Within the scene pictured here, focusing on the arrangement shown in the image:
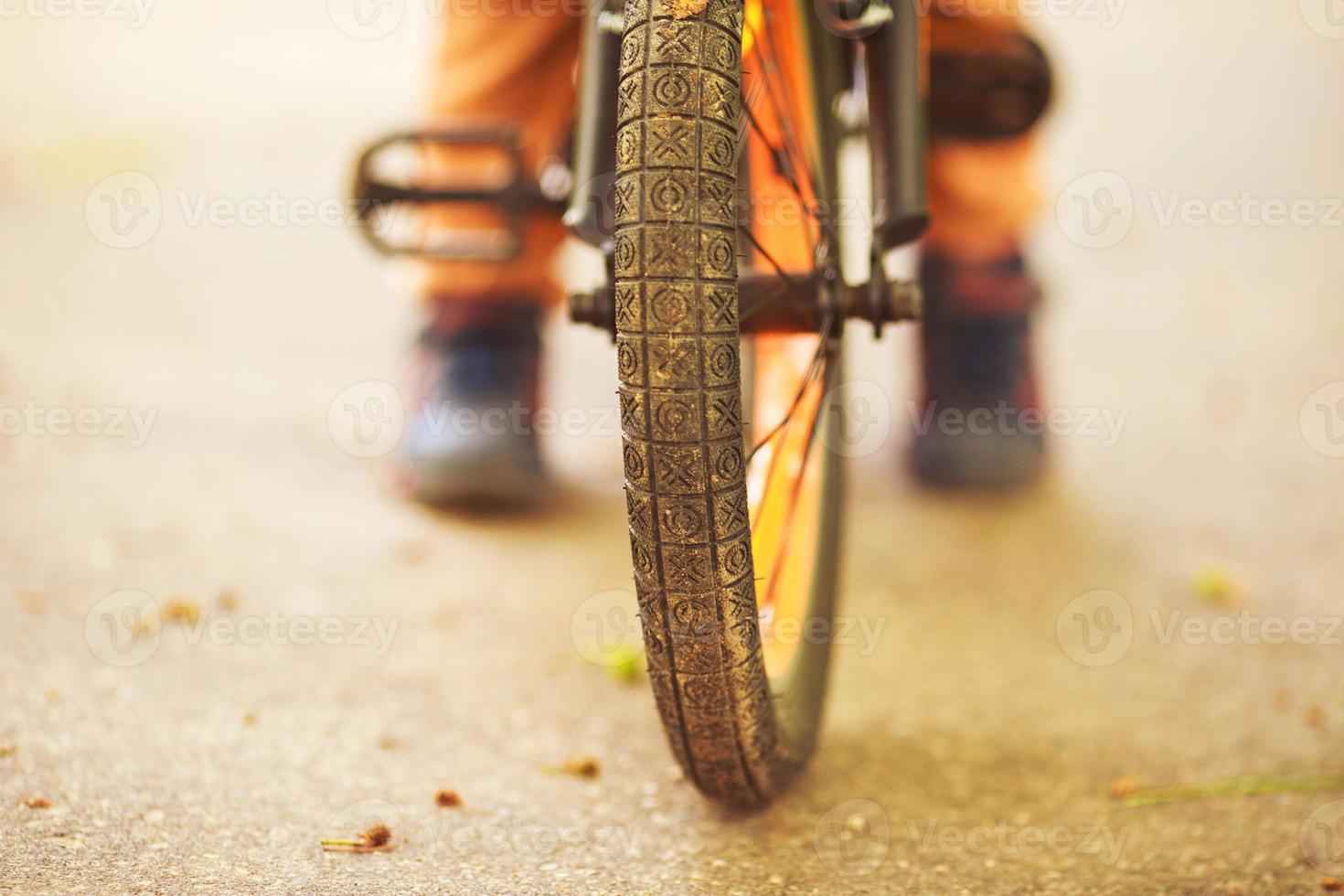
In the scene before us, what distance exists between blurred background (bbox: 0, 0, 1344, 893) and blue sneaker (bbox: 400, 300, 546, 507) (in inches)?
2.7

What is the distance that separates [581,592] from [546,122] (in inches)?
31.2

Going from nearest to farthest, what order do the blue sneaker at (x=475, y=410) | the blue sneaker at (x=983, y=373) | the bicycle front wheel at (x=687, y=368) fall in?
the bicycle front wheel at (x=687, y=368) → the blue sneaker at (x=475, y=410) → the blue sneaker at (x=983, y=373)

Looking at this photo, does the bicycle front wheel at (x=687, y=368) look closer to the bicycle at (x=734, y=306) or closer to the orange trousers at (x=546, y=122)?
the bicycle at (x=734, y=306)

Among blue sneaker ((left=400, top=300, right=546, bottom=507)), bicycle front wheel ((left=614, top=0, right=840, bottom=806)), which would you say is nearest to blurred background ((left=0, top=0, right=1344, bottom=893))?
blue sneaker ((left=400, top=300, right=546, bottom=507))

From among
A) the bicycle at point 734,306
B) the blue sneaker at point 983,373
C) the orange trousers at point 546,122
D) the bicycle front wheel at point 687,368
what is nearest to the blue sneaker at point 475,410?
the orange trousers at point 546,122

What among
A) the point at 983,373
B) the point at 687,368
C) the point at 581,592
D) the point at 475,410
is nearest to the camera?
the point at 687,368

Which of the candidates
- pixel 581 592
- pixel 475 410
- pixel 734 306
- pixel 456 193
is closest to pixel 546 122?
pixel 456 193

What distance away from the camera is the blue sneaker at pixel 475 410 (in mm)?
1853

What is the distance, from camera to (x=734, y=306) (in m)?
→ 0.82

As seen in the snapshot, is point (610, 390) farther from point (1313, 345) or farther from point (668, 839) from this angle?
point (668, 839)

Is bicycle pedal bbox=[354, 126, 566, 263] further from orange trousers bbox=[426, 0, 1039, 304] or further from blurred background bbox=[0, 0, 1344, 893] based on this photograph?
blurred background bbox=[0, 0, 1344, 893]

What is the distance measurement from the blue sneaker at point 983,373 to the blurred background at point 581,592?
0.08 metres

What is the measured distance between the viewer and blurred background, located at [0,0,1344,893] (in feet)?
3.33

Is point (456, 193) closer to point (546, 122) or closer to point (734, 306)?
point (546, 122)
